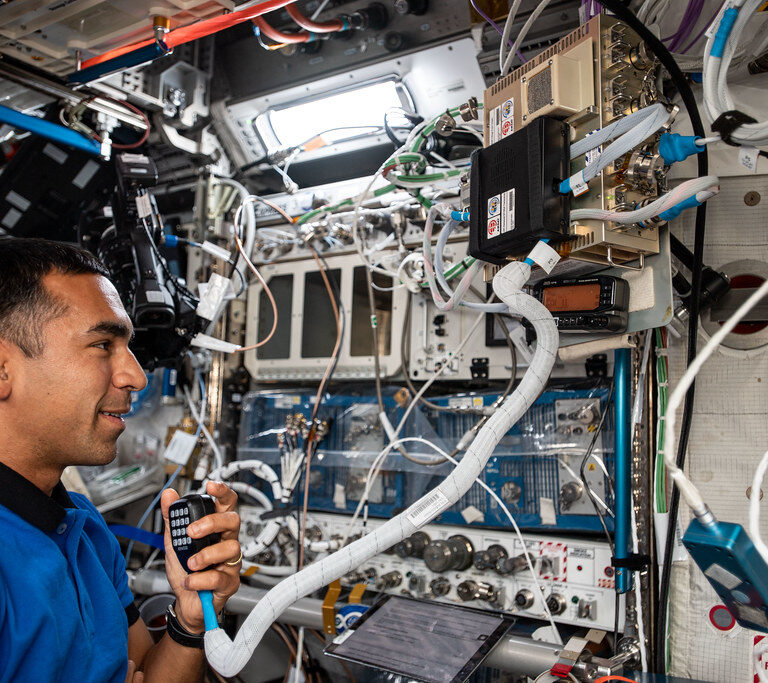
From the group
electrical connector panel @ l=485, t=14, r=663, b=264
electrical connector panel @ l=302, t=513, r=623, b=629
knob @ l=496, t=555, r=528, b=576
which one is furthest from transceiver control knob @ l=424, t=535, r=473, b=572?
electrical connector panel @ l=485, t=14, r=663, b=264

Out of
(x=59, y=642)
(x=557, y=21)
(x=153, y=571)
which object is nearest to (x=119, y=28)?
(x=557, y=21)

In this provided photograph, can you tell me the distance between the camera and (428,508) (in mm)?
1459

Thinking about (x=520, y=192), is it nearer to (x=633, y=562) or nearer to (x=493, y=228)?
(x=493, y=228)

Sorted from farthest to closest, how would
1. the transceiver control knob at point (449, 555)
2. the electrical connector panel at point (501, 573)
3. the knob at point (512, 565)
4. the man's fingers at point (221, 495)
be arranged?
the transceiver control knob at point (449, 555) → the knob at point (512, 565) → the electrical connector panel at point (501, 573) → the man's fingers at point (221, 495)

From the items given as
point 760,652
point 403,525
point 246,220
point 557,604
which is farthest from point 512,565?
point 246,220

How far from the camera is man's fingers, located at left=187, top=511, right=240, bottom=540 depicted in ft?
5.08

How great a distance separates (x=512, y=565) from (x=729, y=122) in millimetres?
1612

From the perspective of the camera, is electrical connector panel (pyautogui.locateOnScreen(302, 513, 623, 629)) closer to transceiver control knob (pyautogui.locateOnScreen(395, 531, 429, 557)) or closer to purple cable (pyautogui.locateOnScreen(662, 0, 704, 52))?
transceiver control knob (pyautogui.locateOnScreen(395, 531, 429, 557))

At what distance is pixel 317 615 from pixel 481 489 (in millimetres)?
771

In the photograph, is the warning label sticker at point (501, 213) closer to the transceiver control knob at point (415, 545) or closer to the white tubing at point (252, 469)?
the transceiver control knob at point (415, 545)

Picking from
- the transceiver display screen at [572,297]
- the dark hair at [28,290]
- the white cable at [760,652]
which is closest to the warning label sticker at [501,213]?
the transceiver display screen at [572,297]

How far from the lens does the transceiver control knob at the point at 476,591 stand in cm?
235

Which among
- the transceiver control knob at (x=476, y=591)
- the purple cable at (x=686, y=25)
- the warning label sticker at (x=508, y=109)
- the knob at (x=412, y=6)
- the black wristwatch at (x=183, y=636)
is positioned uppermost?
the knob at (x=412, y=6)

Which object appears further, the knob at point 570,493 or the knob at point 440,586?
the knob at point 440,586
